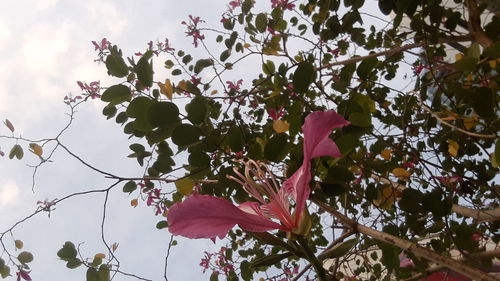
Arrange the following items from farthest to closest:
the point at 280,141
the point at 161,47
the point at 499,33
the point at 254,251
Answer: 1. the point at 161,47
2. the point at 254,251
3. the point at 499,33
4. the point at 280,141

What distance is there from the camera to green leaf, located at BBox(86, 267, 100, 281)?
0.90m

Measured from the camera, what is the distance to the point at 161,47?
2025mm

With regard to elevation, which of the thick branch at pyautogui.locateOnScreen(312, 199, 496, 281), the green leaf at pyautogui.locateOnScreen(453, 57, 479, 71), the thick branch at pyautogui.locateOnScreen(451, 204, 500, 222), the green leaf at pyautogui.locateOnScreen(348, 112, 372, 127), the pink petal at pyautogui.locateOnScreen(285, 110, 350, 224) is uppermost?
the green leaf at pyautogui.locateOnScreen(453, 57, 479, 71)

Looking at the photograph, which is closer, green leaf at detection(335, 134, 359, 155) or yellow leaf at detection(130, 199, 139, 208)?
green leaf at detection(335, 134, 359, 155)

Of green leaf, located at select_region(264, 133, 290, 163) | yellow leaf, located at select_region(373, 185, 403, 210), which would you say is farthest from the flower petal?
yellow leaf, located at select_region(373, 185, 403, 210)

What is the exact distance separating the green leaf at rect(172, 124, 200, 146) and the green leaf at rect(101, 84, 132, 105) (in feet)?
0.44

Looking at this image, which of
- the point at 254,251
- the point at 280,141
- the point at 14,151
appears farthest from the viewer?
the point at 254,251

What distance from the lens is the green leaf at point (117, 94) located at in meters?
0.74

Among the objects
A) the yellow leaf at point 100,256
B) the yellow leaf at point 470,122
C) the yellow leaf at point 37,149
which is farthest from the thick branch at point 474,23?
the yellow leaf at point 37,149

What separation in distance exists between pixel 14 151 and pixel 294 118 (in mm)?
1072

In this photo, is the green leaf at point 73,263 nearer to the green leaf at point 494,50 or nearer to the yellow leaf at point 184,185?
the yellow leaf at point 184,185

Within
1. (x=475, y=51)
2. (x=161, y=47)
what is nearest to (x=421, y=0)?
(x=475, y=51)

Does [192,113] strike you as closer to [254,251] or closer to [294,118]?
[294,118]

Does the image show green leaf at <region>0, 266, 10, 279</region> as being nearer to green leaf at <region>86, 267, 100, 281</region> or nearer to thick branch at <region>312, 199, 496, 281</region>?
green leaf at <region>86, 267, 100, 281</region>
